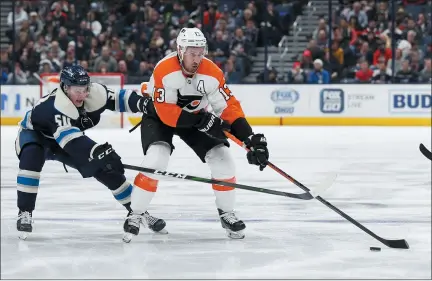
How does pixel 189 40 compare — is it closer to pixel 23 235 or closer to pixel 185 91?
pixel 185 91

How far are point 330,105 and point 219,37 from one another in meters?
1.85

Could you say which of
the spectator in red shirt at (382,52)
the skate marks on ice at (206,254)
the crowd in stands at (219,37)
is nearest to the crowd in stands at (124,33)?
the crowd in stands at (219,37)

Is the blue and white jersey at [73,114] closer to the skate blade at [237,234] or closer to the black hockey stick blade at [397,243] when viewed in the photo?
the skate blade at [237,234]

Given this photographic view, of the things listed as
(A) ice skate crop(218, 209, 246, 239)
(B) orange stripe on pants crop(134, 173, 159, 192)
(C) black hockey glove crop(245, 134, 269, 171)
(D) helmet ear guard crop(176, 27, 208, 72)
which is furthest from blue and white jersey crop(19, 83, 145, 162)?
(A) ice skate crop(218, 209, 246, 239)

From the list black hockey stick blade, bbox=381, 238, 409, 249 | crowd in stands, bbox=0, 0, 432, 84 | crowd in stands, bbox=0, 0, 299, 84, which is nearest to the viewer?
black hockey stick blade, bbox=381, 238, 409, 249

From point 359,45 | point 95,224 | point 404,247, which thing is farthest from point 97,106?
point 359,45

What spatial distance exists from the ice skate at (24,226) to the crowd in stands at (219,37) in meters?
8.13

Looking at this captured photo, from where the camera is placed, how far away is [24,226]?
16.2 ft

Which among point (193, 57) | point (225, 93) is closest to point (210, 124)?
point (225, 93)

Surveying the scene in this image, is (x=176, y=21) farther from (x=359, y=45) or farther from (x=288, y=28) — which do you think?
(x=359, y=45)

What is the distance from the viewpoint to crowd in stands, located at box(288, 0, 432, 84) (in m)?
12.8

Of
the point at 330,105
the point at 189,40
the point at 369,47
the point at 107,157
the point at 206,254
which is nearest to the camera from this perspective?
the point at 206,254

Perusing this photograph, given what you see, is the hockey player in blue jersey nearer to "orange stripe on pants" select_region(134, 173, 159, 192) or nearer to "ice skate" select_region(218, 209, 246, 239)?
"orange stripe on pants" select_region(134, 173, 159, 192)

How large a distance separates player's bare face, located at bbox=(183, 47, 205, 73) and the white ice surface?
0.84 meters
